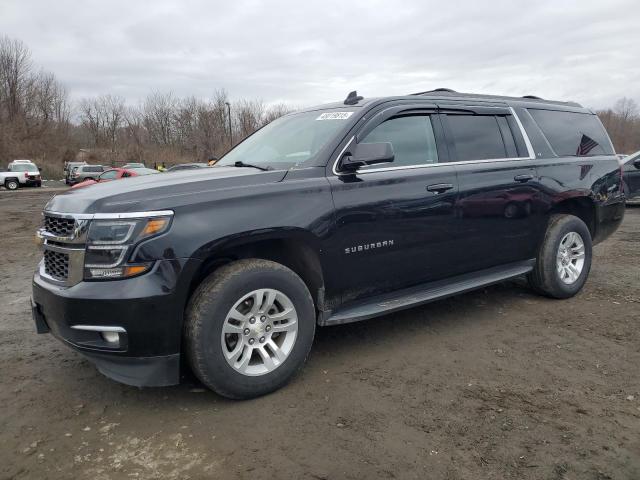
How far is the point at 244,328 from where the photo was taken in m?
3.09

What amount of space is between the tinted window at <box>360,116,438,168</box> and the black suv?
0.02 meters

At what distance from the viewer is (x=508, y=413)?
2.91 m

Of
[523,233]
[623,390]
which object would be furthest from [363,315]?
[523,233]

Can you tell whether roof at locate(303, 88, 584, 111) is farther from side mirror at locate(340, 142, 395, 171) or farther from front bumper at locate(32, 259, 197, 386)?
front bumper at locate(32, 259, 197, 386)

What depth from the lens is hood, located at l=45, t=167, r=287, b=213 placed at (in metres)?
2.83

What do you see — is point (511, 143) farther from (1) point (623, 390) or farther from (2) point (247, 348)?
(2) point (247, 348)

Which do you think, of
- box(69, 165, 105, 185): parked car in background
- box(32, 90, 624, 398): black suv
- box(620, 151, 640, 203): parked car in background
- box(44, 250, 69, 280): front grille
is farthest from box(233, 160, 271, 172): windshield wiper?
box(69, 165, 105, 185): parked car in background

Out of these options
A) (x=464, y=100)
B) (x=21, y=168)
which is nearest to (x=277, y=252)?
(x=464, y=100)

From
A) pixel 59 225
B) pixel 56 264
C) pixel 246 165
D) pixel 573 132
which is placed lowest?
pixel 56 264

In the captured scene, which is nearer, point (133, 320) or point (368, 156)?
point (133, 320)

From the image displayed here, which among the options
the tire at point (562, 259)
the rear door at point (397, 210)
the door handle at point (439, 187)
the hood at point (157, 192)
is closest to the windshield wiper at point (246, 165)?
the hood at point (157, 192)

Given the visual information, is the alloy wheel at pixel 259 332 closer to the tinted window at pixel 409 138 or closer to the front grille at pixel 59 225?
the front grille at pixel 59 225

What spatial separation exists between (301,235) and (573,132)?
11.9 feet

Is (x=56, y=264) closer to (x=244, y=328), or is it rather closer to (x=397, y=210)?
(x=244, y=328)
